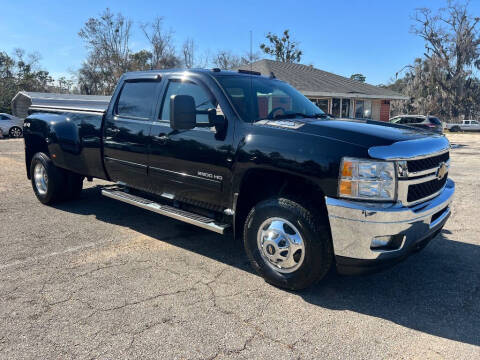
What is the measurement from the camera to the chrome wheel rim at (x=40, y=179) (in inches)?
246

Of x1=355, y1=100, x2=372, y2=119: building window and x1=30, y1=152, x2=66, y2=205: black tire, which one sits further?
x1=355, y1=100, x2=372, y2=119: building window

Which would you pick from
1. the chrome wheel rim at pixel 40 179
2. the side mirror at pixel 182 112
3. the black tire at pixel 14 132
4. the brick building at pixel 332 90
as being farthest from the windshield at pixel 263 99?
the black tire at pixel 14 132

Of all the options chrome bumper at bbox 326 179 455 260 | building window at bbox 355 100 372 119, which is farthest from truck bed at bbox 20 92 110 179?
building window at bbox 355 100 372 119

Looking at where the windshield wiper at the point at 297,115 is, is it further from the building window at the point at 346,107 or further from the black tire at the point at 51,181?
the building window at the point at 346,107

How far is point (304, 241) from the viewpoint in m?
3.21

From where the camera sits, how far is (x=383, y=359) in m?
2.54

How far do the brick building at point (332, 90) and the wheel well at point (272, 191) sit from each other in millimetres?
18438

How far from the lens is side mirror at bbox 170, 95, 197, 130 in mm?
3562

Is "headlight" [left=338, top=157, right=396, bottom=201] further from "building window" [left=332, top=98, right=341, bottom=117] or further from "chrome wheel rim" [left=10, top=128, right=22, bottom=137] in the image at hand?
"chrome wheel rim" [left=10, top=128, right=22, bottom=137]

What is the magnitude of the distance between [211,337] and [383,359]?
1.17m

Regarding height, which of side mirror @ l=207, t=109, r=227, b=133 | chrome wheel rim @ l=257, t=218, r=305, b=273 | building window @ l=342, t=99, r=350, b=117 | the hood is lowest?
chrome wheel rim @ l=257, t=218, r=305, b=273

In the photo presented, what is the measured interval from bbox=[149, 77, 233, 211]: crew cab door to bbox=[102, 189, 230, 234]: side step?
5.5 inches

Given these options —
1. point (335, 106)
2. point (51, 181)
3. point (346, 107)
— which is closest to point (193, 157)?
point (51, 181)

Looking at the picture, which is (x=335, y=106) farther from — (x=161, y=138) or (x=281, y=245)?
(x=281, y=245)
